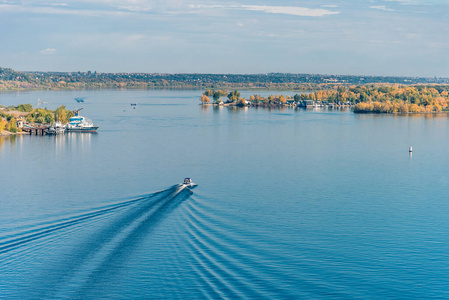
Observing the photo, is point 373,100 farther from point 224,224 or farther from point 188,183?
point 224,224

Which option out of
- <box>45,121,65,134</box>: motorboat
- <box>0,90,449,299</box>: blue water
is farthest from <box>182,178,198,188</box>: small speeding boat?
<box>45,121,65,134</box>: motorboat

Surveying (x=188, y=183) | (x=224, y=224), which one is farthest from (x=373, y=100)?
(x=224, y=224)

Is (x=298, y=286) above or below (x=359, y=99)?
below

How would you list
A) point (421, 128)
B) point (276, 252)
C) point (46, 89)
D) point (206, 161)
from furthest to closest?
1. point (46, 89)
2. point (421, 128)
3. point (206, 161)
4. point (276, 252)

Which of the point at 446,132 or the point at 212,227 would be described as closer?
the point at 212,227

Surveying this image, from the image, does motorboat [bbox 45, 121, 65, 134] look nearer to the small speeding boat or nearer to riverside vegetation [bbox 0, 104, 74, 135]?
riverside vegetation [bbox 0, 104, 74, 135]

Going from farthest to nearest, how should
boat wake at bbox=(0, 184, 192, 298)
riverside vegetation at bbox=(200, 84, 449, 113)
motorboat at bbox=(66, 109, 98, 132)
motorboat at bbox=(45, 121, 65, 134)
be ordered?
riverside vegetation at bbox=(200, 84, 449, 113) < motorboat at bbox=(66, 109, 98, 132) < motorboat at bbox=(45, 121, 65, 134) < boat wake at bbox=(0, 184, 192, 298)

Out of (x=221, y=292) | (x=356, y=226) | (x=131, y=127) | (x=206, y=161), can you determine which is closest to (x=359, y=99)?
(x=131, y=127)

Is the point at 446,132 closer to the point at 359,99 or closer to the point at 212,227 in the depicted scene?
the point at 212,227
